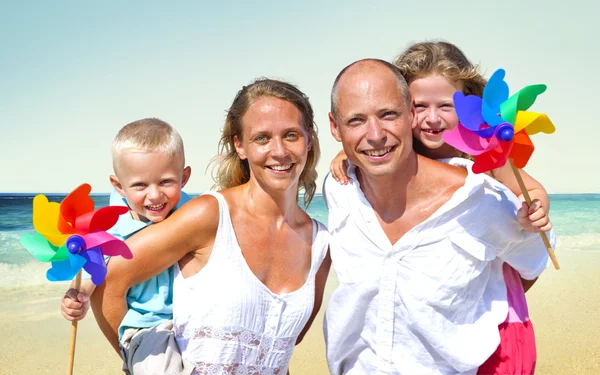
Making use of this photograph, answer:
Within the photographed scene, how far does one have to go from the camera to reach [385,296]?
310cm

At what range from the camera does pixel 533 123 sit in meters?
2.77

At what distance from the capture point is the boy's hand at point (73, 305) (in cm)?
271

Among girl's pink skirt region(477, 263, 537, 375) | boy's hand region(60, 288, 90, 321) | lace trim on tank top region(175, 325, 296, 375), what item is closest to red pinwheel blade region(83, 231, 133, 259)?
boy's hand region(60, 288, 90, 321)

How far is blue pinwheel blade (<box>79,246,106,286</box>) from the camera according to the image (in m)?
2.62

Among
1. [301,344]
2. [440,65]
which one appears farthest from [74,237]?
[301,344]

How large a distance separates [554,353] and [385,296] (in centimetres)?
439

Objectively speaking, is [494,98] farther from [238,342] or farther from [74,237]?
[74,237]

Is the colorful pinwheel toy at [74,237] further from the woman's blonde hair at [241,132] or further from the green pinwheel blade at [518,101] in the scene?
the green pinwheel blade at [518,101]

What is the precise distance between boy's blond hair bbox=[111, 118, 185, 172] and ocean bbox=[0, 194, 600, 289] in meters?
8.85

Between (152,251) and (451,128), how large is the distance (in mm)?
2058

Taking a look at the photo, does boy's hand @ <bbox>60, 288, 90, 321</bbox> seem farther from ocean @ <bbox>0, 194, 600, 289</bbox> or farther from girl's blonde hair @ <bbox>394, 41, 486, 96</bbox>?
ocean @ <bbox>0, 194, 600, 289</bbox>

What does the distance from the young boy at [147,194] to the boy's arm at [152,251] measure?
124 millimetres

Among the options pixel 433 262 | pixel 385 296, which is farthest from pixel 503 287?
pixel 385 296

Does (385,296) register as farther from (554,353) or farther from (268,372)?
(554,353)
